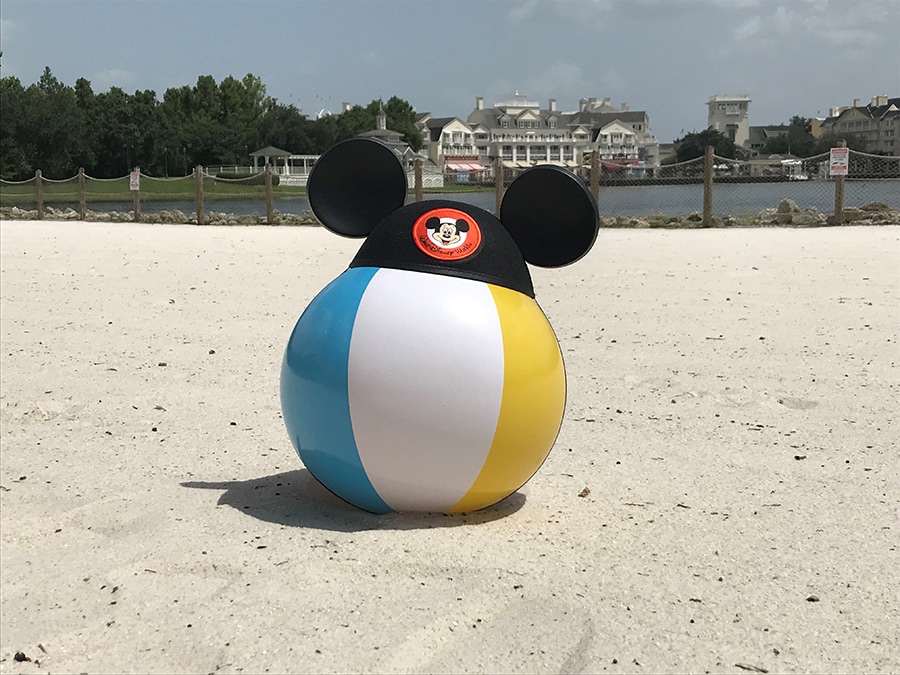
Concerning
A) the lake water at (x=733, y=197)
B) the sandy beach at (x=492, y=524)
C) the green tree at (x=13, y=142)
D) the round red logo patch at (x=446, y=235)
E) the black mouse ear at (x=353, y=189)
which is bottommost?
the sandy beach at (x=492, y=524)

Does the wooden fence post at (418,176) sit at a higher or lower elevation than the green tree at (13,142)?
lower

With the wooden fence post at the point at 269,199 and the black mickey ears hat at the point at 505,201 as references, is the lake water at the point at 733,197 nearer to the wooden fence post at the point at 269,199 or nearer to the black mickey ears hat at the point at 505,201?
the wooden fence post at the point at 269,199

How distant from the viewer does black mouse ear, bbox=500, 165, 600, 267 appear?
458 centimetres

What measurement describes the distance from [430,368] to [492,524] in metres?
0.86

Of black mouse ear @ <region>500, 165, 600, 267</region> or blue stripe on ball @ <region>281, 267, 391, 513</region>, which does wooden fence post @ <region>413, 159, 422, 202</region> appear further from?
blue stripe on ball @ <region>281, 267, 391, 513</region>

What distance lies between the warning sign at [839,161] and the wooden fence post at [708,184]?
2.51m

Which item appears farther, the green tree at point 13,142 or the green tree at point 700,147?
the green tree at point 700,147

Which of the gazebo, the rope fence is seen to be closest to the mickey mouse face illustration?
the rope fence

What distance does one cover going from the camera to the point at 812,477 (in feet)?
16.3

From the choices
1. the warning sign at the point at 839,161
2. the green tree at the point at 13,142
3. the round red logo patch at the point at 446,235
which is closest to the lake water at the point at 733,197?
the warning sign at the point at 839,161

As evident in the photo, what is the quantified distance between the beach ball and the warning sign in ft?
Result: 57.5

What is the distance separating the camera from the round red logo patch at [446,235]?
4.19 m

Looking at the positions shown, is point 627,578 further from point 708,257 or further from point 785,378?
point 708,257

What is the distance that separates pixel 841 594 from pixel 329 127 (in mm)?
97425
